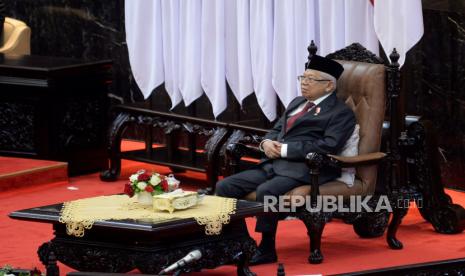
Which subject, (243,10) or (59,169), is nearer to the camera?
(243,10)

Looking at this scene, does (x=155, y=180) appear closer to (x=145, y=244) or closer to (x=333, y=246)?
(x=145, y=244)

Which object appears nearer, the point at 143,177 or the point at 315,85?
the point at 143,177

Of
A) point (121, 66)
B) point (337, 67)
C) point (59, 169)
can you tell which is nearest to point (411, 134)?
point (337, 67)

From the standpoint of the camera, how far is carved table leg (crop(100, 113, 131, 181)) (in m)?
9.88

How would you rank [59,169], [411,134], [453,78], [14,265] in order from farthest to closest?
[59,169]
[453,78]
[411,134]
[14,265]

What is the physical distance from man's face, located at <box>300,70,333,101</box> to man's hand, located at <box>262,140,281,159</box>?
373 mm

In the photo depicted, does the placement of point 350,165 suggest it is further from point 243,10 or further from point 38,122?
point 38,122

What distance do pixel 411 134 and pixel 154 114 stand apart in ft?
9.17

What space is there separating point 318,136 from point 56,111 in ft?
11.0

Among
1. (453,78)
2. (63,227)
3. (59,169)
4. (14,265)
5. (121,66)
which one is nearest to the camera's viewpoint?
(63,227)

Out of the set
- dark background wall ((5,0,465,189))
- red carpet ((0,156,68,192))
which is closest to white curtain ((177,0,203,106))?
dark background wall ((5,0,465,189))

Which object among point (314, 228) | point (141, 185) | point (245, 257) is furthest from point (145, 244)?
point (314, 228)

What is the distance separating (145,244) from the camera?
6148 mm

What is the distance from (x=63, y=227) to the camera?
21.0 feet
